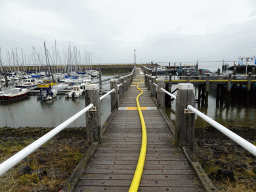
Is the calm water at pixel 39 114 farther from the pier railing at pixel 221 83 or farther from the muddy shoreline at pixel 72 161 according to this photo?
the pier railing at pixel 221 83

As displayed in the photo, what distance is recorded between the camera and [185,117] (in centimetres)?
321

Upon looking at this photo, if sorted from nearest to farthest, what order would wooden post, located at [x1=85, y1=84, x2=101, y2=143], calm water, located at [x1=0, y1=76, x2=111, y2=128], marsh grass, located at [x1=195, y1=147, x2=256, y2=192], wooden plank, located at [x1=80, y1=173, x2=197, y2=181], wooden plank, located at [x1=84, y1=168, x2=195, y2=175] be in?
wooden plank, located at [x1=80, y1=173, x2=197, y2=181] → wooden plank, located at [x1=84, y1=168, x2=195, y2=175] → wooden post, located at [x1=85, y1=84, x2=101, y2=143] → marsh grass, located at [x1=195, y1=147, x2=256, y2=192] → calm water, located at [x1=0, y1=76, x2=111, y2=128]

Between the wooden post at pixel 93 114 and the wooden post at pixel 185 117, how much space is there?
1625mm

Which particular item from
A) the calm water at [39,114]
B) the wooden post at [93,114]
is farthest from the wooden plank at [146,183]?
the calm water at [39,114]

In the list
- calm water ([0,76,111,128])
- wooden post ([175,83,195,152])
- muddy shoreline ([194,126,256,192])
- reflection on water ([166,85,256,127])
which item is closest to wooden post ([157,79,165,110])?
muddy shoreline ([194,126,256,192])

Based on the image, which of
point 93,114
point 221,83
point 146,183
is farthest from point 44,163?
point 221,83

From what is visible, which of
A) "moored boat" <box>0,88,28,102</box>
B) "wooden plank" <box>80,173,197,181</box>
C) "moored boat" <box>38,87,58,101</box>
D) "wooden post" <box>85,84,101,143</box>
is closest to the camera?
"wooden plank" <box>80,173,197,181</box>

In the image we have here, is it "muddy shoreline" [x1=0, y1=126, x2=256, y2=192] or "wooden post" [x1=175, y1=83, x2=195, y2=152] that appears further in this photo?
"muddy shoreline" [x1=0, y1=126, x2=256, y2=192]

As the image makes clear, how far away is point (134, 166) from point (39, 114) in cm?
2190

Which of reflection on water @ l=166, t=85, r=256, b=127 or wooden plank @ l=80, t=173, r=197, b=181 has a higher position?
wooden plank @ l=80, t=173, r=197, b=181

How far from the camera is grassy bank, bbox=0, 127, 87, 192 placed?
4.79 metres

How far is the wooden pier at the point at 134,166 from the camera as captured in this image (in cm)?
248

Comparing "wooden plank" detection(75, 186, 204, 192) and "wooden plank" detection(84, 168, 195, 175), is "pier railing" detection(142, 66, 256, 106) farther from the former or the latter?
"wooden plank" detection(75, 186, 204, 192)

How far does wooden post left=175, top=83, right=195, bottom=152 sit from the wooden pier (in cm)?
31
